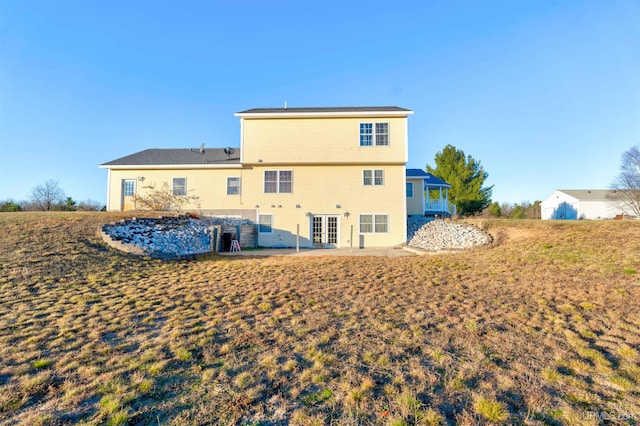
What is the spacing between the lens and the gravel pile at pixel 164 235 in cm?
1094

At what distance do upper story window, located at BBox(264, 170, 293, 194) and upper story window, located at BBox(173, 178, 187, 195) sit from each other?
526cm

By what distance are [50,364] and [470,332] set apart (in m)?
5.41

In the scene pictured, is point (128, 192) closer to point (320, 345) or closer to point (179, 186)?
point (179, 186)

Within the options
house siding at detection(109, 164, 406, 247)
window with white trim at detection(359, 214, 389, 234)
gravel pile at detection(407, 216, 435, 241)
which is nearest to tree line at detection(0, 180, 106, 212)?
house siding at detection(109, 164, 406, 247)

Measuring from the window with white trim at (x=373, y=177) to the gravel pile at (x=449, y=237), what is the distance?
3.68m

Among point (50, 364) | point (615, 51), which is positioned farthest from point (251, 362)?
point (615, 51)

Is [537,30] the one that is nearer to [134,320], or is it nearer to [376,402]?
[376,402]

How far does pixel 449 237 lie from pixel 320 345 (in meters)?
11.6

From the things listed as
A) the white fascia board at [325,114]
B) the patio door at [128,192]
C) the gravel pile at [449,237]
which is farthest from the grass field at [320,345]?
the patio door at [128,192]

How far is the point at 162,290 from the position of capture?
666 cm

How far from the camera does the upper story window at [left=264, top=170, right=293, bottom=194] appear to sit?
54.8ft

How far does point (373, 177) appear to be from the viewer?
16344 millimetres

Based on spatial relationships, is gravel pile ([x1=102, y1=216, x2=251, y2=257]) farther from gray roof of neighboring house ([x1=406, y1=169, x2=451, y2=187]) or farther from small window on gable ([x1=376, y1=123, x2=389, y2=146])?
gray roof of neighboring house ([x1=406, y1=169, x2=451, y2=187])

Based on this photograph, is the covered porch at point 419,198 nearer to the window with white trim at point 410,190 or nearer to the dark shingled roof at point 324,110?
the window with white trim at point 410,190
